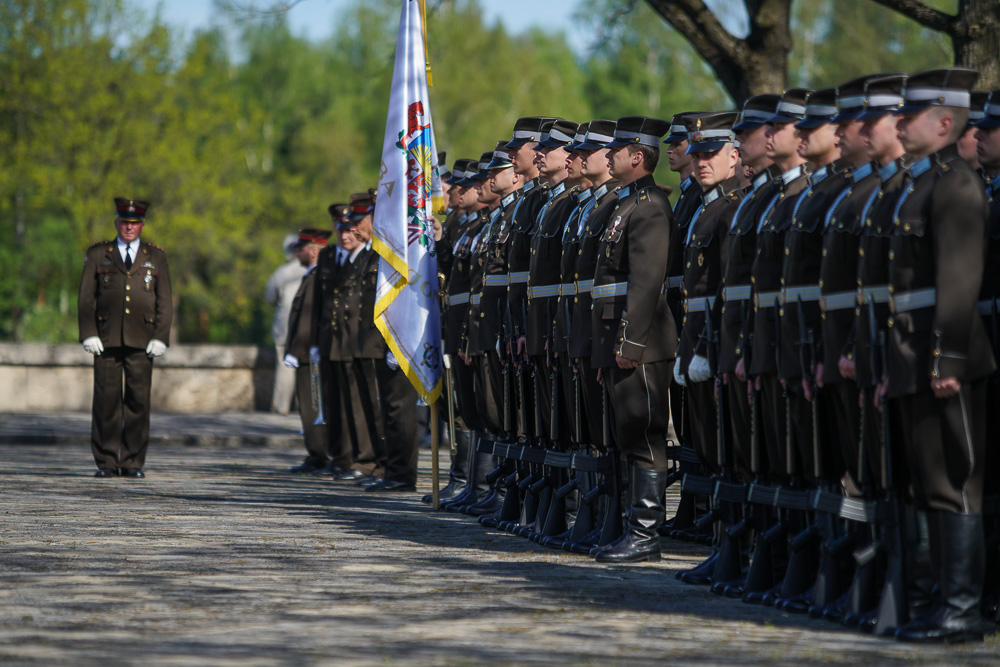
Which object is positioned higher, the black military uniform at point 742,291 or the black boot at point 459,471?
the black military uniform at point 742,291

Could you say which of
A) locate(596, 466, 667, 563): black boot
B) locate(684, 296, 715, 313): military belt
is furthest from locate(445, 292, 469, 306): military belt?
locate(684, 296, 715, 313): military belt

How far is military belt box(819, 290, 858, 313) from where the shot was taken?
242 inches

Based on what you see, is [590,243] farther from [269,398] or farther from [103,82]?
[103,82]

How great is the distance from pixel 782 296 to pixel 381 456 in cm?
685

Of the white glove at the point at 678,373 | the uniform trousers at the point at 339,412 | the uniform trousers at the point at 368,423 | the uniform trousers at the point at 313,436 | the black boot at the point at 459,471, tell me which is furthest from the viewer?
the uniform trousers at the point at 313,436

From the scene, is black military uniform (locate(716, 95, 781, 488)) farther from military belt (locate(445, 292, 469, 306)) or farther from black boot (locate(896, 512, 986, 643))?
military belt (locate(445, 292, 469, 306))

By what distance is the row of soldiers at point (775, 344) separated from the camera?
577 centimetres

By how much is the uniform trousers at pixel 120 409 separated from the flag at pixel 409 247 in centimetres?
362

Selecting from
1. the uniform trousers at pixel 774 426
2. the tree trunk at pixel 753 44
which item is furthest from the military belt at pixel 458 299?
the tree trunk at pixel 753 44

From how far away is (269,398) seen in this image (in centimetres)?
2178

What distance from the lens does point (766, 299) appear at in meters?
6.71

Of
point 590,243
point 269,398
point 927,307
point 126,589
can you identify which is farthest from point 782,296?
point 269,398

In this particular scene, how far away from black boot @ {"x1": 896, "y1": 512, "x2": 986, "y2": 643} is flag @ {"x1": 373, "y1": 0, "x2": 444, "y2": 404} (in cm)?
489

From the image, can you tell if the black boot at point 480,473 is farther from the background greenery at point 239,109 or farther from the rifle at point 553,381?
the background greenery at point 239,109
